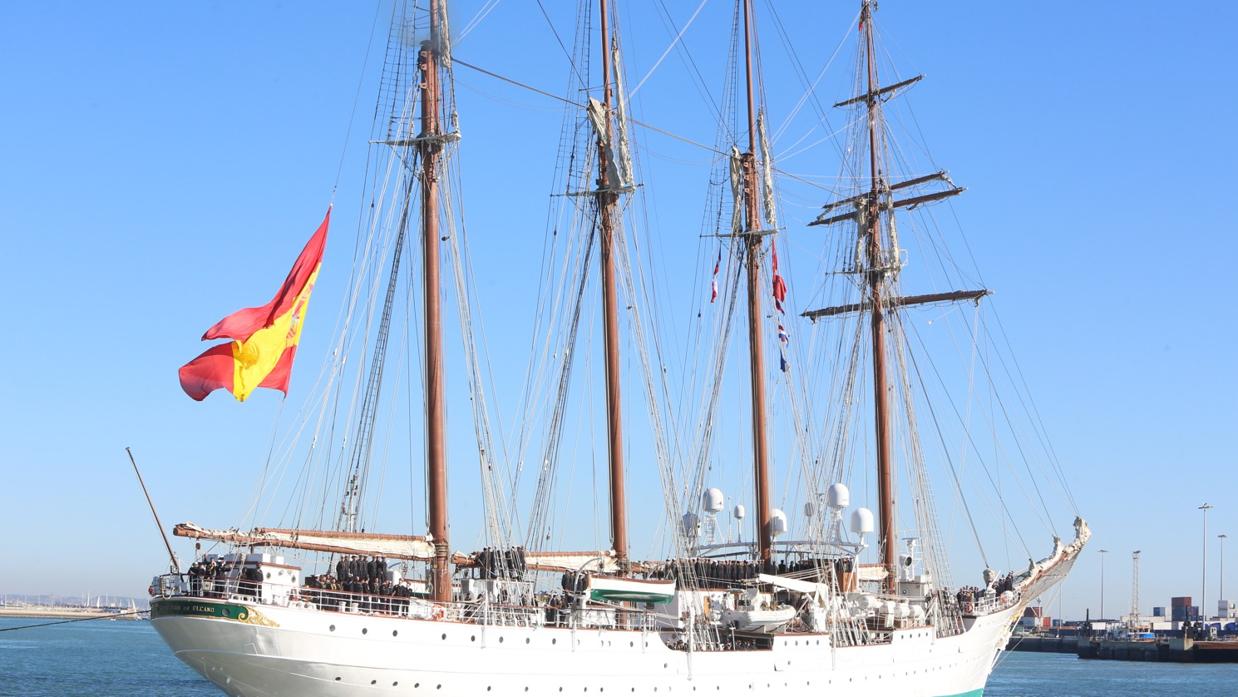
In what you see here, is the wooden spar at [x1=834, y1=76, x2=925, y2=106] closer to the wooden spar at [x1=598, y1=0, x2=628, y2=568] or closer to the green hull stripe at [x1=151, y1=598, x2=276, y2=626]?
the wooden spar at [x1=598, y1=0, x2=628, y2=568]

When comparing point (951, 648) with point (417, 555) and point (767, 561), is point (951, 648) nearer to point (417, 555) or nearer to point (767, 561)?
point (767, 561)

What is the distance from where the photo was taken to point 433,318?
156ft

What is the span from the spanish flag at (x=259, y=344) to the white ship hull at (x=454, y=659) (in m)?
7.01

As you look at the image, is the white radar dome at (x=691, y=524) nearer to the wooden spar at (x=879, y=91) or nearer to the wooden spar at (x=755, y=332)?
the wooden spar at (x=755, y=332)

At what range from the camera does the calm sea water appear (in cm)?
9181

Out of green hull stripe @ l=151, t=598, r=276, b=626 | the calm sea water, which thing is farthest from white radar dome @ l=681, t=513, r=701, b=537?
the calm sea water

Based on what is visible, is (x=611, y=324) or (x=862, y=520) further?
(x=862, y=520)

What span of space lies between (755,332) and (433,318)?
28.0 m

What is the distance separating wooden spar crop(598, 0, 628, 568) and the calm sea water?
134ft

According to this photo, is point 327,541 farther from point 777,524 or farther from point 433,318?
point 777,524

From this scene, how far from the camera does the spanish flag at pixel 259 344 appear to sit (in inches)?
1609

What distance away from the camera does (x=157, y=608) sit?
41.6 meters

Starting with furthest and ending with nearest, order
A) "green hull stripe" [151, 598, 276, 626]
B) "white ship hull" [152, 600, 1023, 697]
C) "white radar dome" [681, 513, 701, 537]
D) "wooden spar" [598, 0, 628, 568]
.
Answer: "white radar dome" [681, 513, 701, 537], "wooden spar" [598, 0, 628, 568], "white ship hull" [152, 600, 1023, 697], "green hull stripe" [151, 598, 276, 626]

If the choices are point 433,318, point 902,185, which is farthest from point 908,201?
point 433,318
